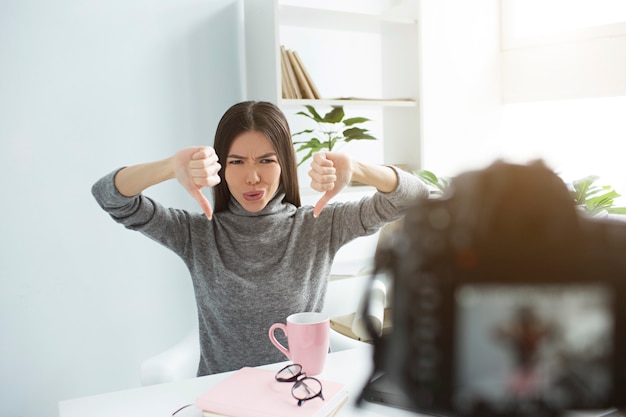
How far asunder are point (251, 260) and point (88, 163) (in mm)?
1002

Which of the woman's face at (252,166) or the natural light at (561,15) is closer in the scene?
the woman's face at (252,166)

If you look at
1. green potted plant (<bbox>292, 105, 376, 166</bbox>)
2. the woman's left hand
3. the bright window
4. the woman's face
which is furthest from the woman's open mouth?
the bright window

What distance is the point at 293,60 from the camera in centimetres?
226

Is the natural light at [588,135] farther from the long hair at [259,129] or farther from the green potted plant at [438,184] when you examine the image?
the long hair at [259,129]

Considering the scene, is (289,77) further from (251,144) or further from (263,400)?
(263,400)

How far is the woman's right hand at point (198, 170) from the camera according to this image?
878 mm

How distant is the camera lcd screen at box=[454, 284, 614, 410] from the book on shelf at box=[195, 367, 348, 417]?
533 mm

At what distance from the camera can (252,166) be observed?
1.32 metres

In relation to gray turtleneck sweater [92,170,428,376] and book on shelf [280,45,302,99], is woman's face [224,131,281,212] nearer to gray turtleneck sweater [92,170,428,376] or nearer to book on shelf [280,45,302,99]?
gray turtleneck sweater [92,170,428,376]

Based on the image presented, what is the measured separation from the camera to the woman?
1327mm

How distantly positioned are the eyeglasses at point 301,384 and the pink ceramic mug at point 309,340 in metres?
0.04

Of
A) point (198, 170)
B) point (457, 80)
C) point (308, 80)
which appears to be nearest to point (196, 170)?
point (198, 170)

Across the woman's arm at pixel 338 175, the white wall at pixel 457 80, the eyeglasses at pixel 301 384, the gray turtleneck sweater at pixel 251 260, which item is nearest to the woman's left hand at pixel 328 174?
the woman's arm at pixel 338 175

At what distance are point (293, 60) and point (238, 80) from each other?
0.89 feet
